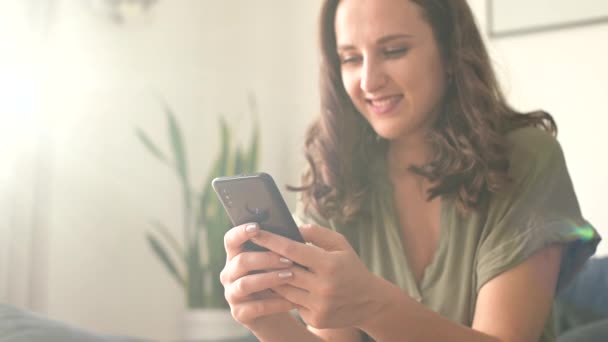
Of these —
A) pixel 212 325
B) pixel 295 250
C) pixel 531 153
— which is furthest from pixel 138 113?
pixel 295 250

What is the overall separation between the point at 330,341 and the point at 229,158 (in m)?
1.45

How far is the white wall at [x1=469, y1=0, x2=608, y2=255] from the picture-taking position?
179cm

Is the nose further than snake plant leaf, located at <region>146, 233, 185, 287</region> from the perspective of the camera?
No

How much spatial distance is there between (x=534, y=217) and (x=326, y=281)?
364mm

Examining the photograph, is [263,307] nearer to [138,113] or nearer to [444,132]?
[444,132]

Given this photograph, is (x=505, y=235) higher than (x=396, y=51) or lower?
lower

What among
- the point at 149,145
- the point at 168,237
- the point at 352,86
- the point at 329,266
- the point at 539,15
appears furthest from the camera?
the point at 168,237

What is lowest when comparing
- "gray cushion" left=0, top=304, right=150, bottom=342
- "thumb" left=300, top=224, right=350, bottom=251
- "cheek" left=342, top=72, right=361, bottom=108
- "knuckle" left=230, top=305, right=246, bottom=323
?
"gray cushion" left=0, top=304, right=150, bottom=342

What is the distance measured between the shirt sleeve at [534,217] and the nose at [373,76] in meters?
0.21

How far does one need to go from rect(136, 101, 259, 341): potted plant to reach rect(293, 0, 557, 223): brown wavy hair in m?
1.13

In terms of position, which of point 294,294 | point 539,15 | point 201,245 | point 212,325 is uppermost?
point 539,15

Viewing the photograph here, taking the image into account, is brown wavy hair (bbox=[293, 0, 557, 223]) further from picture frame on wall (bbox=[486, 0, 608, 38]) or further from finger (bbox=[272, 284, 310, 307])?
picture frame on wall (bbox=[486, 0, 608, 38])

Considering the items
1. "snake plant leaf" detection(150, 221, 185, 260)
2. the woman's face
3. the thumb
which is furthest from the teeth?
"snake plant leaf" detection(150, 221, 185, 260)

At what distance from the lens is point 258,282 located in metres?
0.77
